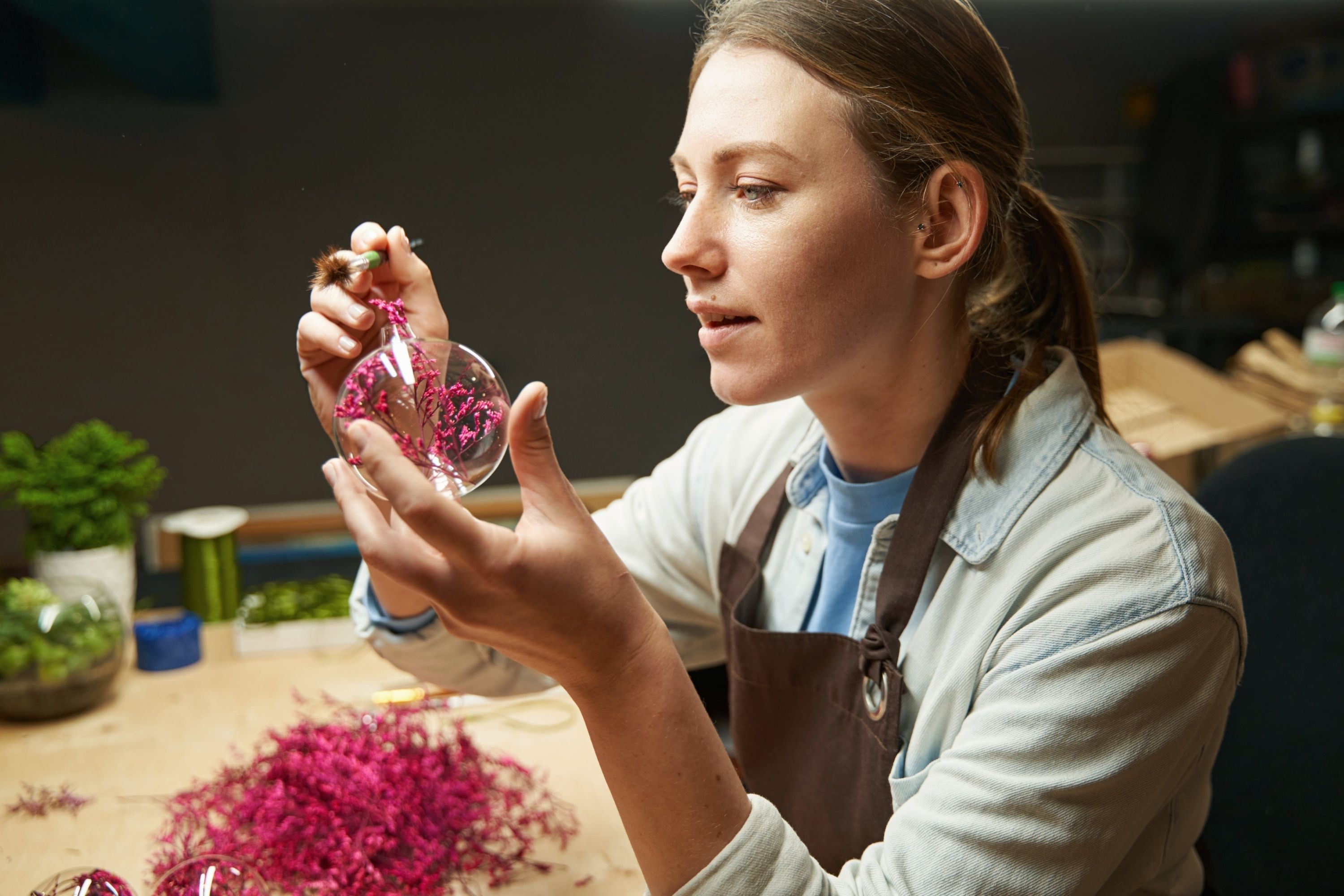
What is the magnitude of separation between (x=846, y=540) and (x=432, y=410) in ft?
1.62

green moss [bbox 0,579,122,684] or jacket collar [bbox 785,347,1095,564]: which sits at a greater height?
jacket collar [bbox 785,347,1095,564]

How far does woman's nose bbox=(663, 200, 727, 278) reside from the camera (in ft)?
2.81

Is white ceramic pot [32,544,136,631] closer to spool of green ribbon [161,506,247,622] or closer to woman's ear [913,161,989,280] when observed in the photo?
spool of green ribbon [161,506,247,622]

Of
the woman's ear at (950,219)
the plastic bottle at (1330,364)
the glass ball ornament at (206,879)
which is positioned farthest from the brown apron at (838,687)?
the plastic bottle at (1330,364)

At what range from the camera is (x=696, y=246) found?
86cm

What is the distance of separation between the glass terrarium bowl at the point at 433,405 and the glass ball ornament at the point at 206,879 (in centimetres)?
35

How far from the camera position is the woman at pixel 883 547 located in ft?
2.48

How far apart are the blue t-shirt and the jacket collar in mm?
103

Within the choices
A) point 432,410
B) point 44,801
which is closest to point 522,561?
point 432,410

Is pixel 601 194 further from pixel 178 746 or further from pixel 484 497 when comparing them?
pixel 178 746

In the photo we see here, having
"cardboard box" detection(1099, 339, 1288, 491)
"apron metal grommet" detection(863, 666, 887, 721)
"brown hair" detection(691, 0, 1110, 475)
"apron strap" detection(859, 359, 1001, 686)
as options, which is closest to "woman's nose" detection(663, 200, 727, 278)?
"brown hair" detection(691, 0, 1110, 475)

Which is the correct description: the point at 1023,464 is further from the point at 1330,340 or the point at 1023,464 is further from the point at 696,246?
the point at 1330,340

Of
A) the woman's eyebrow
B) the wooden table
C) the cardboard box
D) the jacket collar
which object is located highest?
the woman's eyebrow

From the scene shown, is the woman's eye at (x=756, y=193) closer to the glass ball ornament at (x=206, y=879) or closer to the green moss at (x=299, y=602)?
the glass ball ornament at (x=206, y=879)
